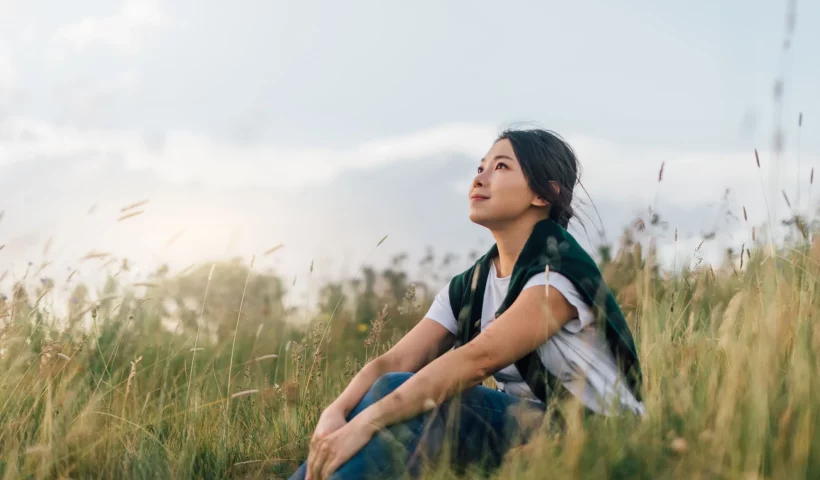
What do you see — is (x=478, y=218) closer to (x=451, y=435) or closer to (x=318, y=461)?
(x=451, y=435)

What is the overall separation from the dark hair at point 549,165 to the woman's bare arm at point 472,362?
21.7 inches

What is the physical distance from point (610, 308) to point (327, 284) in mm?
4306

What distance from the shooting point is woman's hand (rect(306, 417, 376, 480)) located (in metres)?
2.60

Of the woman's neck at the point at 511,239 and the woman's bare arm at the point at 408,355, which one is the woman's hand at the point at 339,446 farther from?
the woman's neck at the point at 511,239

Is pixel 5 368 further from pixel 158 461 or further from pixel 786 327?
pixel 786 327

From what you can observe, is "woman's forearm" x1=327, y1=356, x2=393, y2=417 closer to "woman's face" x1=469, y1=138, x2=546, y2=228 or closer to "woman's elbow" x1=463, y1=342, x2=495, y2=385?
"woman's elbow" x1=463, y1=342, x2=495, y2=385

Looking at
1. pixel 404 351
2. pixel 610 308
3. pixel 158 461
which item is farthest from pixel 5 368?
pixel 610 308

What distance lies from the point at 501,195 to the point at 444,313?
0.57 metres

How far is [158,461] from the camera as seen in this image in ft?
10.8

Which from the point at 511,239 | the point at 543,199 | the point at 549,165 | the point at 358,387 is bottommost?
the point at 358,387

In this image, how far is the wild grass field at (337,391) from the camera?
212cm

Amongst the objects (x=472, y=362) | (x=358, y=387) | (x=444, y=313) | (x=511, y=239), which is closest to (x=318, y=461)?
(x=358, y=387)

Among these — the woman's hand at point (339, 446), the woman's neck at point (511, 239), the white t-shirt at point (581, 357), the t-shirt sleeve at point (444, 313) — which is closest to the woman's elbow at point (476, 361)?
the white t-shirt at point (581, 357)

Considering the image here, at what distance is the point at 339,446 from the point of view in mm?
2623
